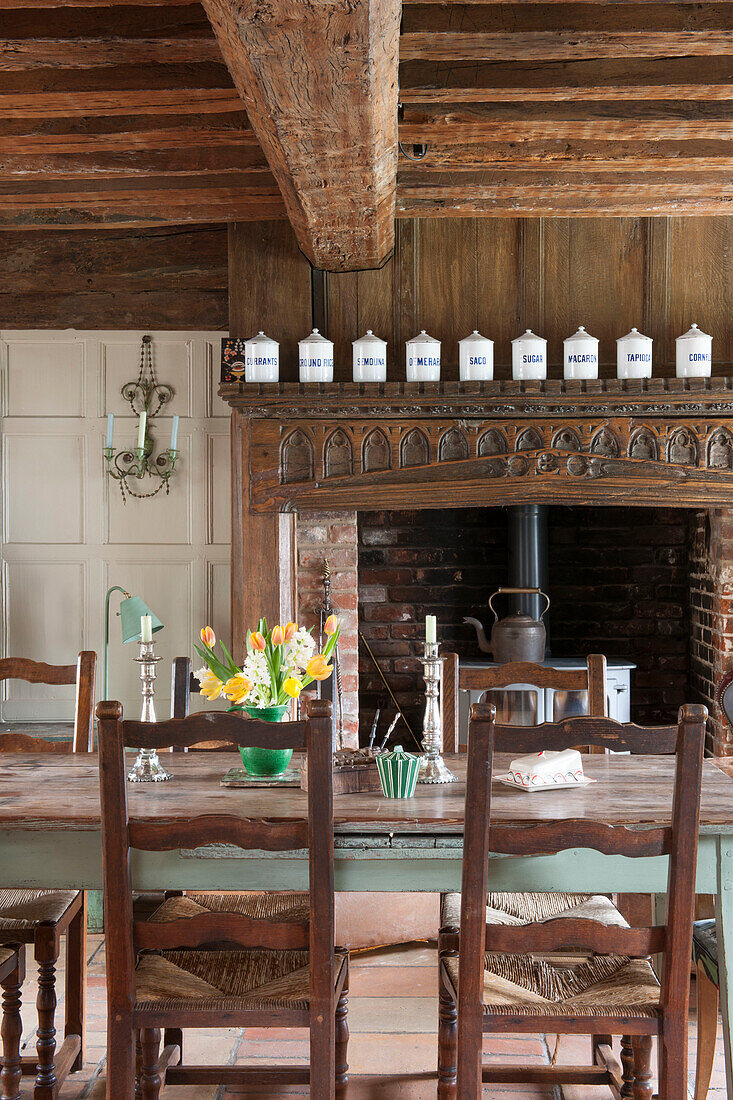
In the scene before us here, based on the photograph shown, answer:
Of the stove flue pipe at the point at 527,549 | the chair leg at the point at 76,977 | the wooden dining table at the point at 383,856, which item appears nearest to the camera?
the wooden dining table at the point at 383,856

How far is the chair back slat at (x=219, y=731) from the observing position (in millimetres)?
1827

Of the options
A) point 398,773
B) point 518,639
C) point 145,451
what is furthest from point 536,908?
point 145,451

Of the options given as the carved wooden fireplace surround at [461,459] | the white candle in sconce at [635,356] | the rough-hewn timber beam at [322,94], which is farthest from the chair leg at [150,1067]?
Answer: the white candle in sconce at [635,356]

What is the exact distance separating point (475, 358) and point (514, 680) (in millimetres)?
1263

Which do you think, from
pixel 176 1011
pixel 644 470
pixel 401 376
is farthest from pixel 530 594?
pixel 176 1011

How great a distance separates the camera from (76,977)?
8.48ft

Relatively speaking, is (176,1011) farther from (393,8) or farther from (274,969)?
(393,8)

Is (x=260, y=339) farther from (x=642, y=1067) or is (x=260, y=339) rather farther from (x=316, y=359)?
(x=642, y=1067)

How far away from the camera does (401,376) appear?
376 cm

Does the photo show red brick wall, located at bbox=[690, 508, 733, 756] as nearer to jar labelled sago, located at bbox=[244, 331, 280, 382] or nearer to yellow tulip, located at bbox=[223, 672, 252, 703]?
jar labelled sago, located at bbox=[244, 331, 280, 382]

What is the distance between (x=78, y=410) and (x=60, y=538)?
629 mm

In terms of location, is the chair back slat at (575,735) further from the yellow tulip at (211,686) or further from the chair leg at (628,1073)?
the chair leg at (628,1073)

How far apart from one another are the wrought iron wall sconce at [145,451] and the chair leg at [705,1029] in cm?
346

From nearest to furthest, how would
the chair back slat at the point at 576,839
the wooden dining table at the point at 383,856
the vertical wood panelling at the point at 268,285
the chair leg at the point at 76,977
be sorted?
the chair back slat at the point at 576,839 < the wooden dining table at the point at 383,856 < the chair leg at the point at 76,977 < the vertical wood panelling at the point at 268,285
